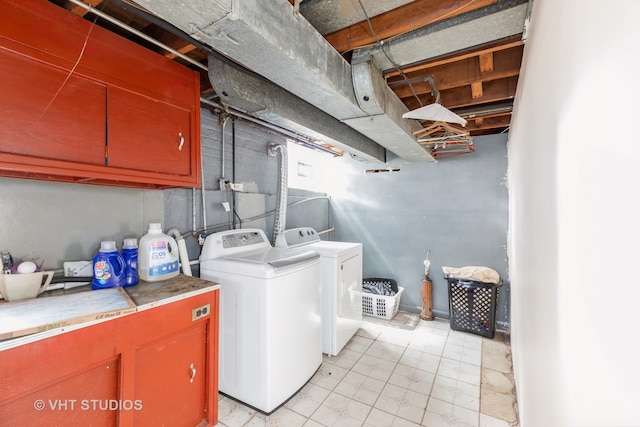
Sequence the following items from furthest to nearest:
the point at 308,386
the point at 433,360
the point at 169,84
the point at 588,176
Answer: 1. the point at 433,360
2. the point at 308,386
3. the point at 169,84
4. the point at 588,176

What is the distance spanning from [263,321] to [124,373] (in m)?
0.76

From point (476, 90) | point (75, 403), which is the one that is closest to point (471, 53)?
point (476, 90)

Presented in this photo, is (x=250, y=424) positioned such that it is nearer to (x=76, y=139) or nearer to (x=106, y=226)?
(x=106, y=226)

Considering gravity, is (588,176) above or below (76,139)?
below

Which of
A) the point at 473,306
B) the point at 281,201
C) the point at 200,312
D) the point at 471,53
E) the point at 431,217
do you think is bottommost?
the point at 473,306

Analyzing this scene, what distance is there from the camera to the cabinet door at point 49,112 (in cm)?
112

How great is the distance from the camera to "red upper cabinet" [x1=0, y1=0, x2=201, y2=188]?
113 cm

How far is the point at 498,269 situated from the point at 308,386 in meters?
2.60

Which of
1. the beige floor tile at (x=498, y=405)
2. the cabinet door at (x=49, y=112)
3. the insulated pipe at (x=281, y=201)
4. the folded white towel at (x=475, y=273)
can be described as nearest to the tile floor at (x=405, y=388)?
the beige floor tile at (x=498, y=405)

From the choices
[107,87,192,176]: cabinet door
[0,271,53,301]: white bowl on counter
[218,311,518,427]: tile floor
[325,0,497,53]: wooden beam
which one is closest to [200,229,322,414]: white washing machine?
[218,311,518,427]: tile floor

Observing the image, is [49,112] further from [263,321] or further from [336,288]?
[336,288]

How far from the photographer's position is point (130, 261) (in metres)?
1.68

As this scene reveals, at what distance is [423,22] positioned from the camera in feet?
4.55

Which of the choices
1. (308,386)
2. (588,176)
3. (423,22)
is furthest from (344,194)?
(588,176)
